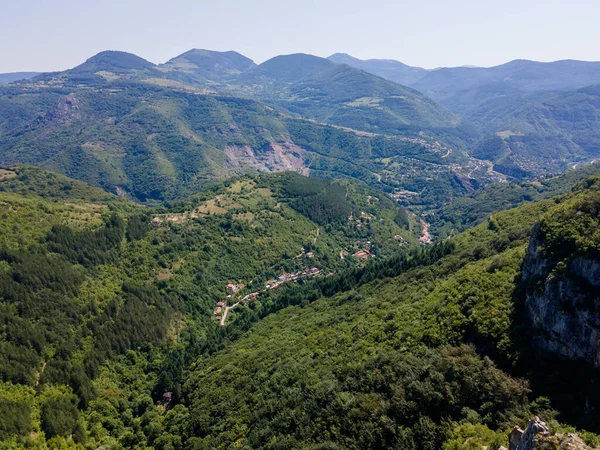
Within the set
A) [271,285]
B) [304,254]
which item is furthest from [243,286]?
[304,254]

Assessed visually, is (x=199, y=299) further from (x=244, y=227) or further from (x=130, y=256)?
(x=244, y=227)

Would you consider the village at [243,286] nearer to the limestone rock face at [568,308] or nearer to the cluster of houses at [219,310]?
the cluster of houses at [219,310]

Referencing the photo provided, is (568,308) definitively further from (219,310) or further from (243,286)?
(243,286)

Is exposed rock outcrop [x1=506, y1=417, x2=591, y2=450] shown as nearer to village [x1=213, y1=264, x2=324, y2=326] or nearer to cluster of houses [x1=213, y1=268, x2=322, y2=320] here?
village [x1=213, y1=264, x2=324, y2=326]

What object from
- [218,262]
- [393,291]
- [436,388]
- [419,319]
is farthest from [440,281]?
[218,262]

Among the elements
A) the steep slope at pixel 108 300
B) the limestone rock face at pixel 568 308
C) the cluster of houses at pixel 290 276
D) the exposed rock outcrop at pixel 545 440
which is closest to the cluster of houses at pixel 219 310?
the steep slope at pixel 108 300

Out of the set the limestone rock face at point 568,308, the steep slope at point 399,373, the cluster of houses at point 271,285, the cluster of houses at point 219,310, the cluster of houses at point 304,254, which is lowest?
the cluster of houses at point 219,310

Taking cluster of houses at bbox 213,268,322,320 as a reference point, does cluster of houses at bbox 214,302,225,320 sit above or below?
below

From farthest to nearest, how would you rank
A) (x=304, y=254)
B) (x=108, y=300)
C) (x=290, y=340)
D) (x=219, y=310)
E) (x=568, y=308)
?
(x=304, y=254), (x=219, y=310), (x=108, y=300), (x=290, y=340), (x=568, y=308)

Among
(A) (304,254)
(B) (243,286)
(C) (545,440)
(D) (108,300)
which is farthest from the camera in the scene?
(A) (304,254)

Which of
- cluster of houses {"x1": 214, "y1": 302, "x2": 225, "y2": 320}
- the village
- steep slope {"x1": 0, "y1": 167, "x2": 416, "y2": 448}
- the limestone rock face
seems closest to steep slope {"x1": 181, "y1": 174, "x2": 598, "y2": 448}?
the limestone rock face

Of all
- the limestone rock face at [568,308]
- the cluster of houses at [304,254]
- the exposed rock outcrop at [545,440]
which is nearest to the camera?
the exposed rock outcrop at [545,440]

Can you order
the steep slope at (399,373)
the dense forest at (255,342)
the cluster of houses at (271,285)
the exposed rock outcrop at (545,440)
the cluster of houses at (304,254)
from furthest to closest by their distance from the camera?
the cluster of houses at (304,254) → the cluster of houses at (271,285) → the dense forest at (255,342) → the steep slope at (399,373) → the exposed rock outcrop at (545,440)
